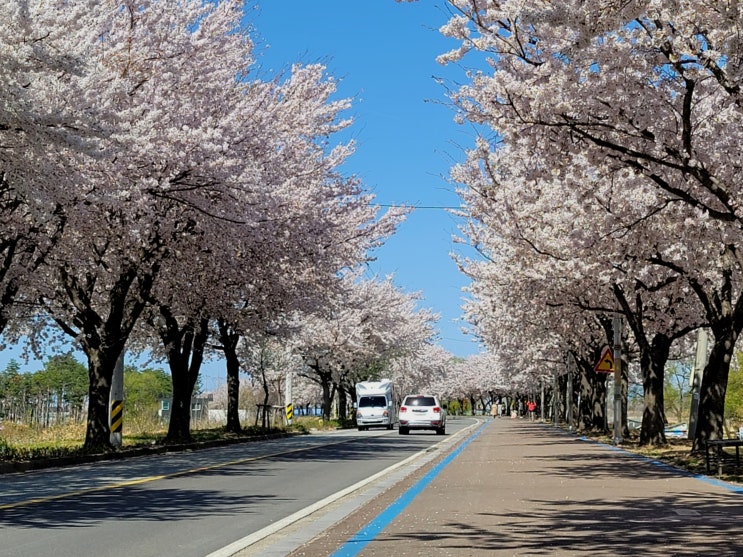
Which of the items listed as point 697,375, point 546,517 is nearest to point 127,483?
point 546,517

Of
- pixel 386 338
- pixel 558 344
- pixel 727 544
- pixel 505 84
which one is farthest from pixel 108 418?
pixel 386 338

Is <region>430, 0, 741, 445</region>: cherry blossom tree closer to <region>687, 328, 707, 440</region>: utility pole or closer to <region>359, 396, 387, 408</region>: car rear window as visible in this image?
<region>687, 328, 707, 440</region>: utility pole

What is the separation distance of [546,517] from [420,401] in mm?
36618

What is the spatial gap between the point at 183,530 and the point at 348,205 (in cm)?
2133

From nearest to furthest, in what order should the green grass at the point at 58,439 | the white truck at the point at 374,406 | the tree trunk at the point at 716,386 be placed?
1. the tree trunk at the point at 716,386
2. the green grass at the point at 58,439
3. the white truck at the point at 374,406

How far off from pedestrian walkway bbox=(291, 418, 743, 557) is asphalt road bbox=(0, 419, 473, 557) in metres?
1.11

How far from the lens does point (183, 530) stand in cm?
1058

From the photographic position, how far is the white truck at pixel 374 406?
186 feet

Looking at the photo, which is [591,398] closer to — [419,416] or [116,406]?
[419,416]

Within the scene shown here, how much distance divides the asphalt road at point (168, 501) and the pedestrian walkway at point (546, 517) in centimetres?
111

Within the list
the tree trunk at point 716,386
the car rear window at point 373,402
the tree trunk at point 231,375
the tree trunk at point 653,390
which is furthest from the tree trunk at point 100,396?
the car rear window at point 373,402

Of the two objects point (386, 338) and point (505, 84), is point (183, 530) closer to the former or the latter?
point (505, 84)

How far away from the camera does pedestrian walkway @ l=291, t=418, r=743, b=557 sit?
28.4 feet

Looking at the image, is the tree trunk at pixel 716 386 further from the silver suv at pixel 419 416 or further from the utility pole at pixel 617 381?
the silver suv at pixel 419 416
